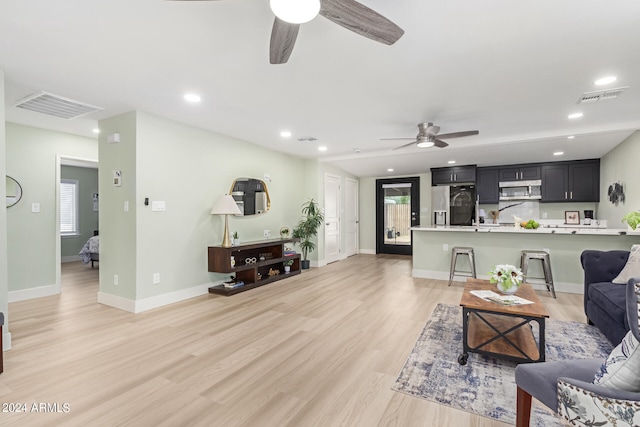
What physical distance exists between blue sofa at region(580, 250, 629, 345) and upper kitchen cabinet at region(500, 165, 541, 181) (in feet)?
13.5

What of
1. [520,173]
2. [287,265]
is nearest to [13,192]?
[287,265]

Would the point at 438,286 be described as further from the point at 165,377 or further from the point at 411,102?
the point at 165,377

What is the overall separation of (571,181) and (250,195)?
6.66 m

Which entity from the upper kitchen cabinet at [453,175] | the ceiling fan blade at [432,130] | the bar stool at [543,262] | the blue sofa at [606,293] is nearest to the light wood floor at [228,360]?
the bar stool at [543,262]

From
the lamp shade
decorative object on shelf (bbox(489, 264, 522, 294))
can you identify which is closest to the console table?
the lamp shade

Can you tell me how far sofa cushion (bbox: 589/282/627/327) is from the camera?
2.45 m

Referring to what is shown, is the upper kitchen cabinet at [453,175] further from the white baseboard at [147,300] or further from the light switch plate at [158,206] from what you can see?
the light switch plate at [158,206]

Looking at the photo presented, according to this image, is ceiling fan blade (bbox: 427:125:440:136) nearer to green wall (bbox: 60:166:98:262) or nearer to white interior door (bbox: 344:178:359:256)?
white interior door (bbox: 344:178:359:256)

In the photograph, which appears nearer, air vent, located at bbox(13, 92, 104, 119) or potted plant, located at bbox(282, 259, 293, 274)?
air vent, located at bbox(13, 92, 104, 119)

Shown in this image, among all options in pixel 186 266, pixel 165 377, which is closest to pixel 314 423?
pixel 165 377

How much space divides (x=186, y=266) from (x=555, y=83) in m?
4.91

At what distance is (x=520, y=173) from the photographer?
682 cm

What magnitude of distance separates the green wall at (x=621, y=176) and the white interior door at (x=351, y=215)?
536 cm

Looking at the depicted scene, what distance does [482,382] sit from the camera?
A: 2152 mm
